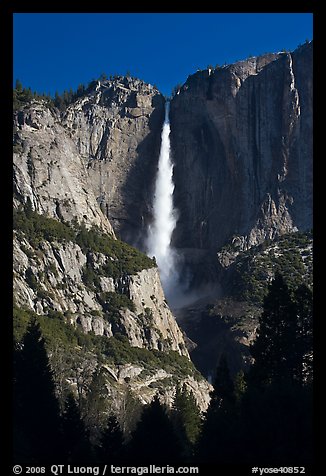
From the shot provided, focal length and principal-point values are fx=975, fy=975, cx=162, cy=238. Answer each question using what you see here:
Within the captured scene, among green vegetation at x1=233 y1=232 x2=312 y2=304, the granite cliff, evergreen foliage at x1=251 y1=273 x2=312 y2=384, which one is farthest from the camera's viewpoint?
the granite cliff

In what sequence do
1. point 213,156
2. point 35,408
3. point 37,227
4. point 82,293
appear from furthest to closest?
point 213,156 < point 37,227 < point 82,293 < point 35,408

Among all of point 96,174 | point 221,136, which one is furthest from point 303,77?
point 96,174

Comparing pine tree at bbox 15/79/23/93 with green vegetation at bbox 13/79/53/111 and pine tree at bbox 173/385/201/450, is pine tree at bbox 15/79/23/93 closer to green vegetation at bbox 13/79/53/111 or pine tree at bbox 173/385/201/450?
green vegetation at bbox 13/79/53/111

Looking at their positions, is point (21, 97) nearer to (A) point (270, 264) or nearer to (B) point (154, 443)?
(A) point (270, 264)

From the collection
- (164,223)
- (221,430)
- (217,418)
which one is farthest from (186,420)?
(164,223)

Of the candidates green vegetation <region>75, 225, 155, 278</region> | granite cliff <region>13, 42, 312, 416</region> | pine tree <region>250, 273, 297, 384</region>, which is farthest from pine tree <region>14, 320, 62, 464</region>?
granite cliff <region>13, 42, 312, 416</region>

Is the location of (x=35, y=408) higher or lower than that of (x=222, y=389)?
lower
